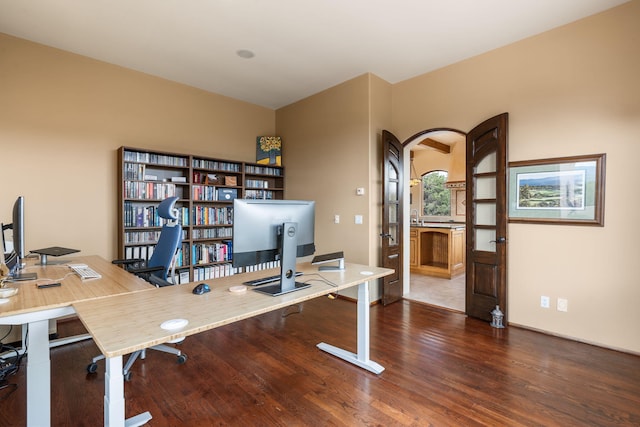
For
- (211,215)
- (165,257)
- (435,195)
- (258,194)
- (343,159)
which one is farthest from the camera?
(435,195)

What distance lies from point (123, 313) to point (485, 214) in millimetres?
3563

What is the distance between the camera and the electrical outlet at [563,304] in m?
2.97

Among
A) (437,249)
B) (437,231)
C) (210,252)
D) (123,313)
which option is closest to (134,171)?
(210,252)

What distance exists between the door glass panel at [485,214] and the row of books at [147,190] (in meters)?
3.87

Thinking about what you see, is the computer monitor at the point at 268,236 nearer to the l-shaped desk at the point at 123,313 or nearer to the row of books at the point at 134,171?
the l-shaped desk at the point at 123,313

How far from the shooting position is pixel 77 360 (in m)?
2.54

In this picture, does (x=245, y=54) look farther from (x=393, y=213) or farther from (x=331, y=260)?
(x=393, y=213)

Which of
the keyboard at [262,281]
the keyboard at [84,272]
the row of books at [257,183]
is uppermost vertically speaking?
the row of books at [257,183]

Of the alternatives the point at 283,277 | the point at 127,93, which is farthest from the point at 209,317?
the point at 127,93

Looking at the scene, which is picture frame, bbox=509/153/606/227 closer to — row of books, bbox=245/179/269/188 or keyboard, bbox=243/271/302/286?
keyboard, bbox=243/271/302/286

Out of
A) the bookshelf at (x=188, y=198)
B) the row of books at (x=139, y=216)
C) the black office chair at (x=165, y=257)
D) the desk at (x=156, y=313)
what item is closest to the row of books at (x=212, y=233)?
the bookshelf at (x=188, y=198)

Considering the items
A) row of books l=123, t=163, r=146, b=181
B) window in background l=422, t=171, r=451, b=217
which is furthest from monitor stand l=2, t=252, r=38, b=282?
window in background l=422, t=171, r=451, b=217

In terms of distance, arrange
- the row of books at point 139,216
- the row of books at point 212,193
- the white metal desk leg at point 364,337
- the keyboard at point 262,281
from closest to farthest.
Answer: the keyboard at point 262,281 → the white metal desk leg at point 364,337 → the row of books at point 139,216 → the row of books at point 212,193

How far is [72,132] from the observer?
3.50 metres
